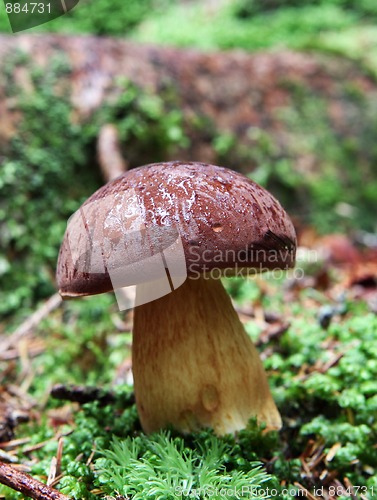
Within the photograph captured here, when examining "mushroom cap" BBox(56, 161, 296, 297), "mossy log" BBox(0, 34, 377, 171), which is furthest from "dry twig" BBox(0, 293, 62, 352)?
"mushroom cap" BBox(56, 161, 296, 297)

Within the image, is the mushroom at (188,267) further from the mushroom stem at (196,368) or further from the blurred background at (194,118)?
the blurred background at (194,118)

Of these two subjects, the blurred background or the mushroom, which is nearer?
the mushroom

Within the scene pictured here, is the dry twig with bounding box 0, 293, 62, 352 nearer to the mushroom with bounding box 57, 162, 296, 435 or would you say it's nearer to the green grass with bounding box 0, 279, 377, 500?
the green grass with bounding box 0, 279, 377, 500

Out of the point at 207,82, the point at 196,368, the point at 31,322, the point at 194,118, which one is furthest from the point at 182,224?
the point at 207,82

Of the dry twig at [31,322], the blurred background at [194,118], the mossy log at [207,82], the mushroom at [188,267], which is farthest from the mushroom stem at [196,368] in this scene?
the mossy log at [207,82]

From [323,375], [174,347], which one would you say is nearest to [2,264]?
[174,347]

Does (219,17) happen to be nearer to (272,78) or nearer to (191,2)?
(191,2)

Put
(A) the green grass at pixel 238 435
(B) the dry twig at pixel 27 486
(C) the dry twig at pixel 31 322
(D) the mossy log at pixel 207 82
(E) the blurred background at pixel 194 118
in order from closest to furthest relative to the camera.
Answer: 1. (B) the dry twig at pixel 27 486
2. (A) the green grass at pixel 238 435
3. (C) the dry twig at pixel 31 322
4. (E) the blurred background at pixel 194 118
5. (D) the mossy log at pixel 207 82
